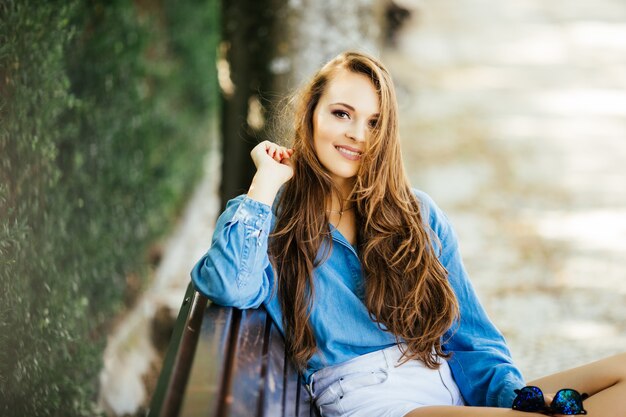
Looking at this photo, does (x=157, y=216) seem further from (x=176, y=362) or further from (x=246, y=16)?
(x=176, y=362)

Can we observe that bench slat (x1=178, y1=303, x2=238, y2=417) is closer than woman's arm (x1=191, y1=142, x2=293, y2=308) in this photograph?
Yes

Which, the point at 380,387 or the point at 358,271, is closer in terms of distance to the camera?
the point at 380,387

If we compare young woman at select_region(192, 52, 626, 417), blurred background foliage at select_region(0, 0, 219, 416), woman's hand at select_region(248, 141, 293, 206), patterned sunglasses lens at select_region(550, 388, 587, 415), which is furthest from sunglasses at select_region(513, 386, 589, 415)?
blurred background foliage at select_region(0, 0, 219, 416)

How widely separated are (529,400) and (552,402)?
7 centimetres

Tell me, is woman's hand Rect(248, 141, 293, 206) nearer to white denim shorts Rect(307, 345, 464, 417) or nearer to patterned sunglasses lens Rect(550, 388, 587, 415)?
white denim shorts Rect(307, 345, 464, 417)

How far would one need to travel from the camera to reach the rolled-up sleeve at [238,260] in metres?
2.30

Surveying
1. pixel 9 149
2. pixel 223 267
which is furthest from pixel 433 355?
pixel 9 149

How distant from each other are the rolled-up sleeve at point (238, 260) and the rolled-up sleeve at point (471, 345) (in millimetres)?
628

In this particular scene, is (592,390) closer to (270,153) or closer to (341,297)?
(341,297)

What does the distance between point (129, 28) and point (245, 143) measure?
1.15m

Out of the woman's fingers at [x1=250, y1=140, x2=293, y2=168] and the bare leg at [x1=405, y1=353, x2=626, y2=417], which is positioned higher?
the woman's fingers at [x1=250, y1=140, x2=293, y2=168]

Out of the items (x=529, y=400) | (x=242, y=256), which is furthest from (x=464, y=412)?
(x=242, y=256)

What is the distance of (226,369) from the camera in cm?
206

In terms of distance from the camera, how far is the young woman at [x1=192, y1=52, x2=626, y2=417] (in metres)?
2.34
